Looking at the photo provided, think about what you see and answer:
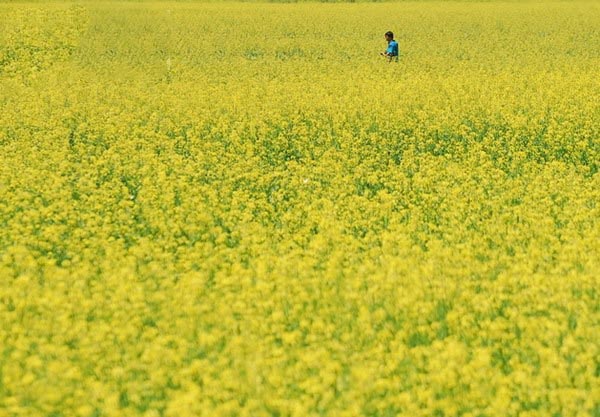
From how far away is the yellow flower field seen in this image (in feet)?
17.8

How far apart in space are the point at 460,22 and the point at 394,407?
31004mm

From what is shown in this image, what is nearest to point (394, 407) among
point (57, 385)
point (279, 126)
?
point (57, 385)

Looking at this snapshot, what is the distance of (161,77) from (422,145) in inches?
382

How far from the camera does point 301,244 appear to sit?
8664 mm

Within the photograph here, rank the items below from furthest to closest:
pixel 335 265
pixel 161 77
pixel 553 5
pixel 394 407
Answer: pixel 553 5 < pixel 161 77 < pixel 335 265 < pixel 394 407

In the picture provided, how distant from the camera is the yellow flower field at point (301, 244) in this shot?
5.41 metres

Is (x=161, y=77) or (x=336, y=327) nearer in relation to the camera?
(x=336, y=327)

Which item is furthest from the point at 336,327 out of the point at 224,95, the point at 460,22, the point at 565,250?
the point at 460,22

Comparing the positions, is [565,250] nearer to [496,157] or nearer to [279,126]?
[496,157]

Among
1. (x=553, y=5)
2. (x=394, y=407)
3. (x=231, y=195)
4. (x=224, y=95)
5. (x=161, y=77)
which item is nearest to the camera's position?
(x=394, y=407)

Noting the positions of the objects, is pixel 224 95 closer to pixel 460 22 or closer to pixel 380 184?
pixel 380 184

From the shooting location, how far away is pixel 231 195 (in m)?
10.7

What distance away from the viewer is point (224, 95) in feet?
55.5

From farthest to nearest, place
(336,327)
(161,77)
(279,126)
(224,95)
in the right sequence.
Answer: (161,77)
(224,95)
(279,126)
(336,327)
